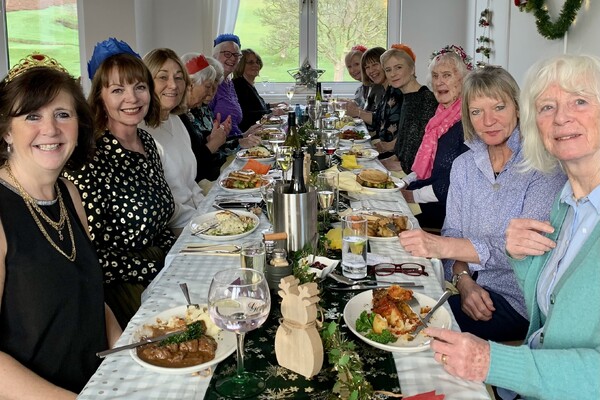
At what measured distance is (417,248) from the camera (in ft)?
5.82

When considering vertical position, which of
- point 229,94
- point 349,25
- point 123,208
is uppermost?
point 349,25

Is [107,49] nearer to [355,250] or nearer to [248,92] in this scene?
[355,250]

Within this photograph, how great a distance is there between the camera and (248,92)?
6.01 m

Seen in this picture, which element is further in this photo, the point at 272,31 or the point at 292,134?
the point at 272,31

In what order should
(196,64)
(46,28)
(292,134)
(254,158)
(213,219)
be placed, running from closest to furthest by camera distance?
(213,219) → (292,134) → (254,158) → (196,64) → (46,28)

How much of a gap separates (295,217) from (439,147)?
1385mm

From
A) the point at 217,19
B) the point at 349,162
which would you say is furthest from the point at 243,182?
the point at 217,19

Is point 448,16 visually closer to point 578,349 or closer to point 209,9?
point 209,9

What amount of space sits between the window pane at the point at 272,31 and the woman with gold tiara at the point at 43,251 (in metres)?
5.98

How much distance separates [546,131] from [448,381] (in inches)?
23.2

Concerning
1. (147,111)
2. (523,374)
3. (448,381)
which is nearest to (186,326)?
(448,381)

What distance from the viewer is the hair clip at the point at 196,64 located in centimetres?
407

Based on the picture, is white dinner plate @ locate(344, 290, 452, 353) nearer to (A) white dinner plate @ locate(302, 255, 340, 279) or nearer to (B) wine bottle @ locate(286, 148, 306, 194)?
(A) white dinner plate @ locate(302, 255, 340, 279)

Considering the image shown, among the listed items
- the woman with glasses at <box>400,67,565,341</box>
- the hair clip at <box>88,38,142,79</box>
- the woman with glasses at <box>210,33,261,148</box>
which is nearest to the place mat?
the woman with glasses at <box>400,67,565,341</box>
